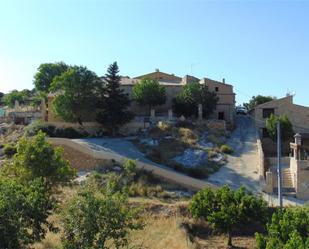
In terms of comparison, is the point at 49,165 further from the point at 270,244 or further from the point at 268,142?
the point at 268,142

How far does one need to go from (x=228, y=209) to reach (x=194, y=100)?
25223 millimetres

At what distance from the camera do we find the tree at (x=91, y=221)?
43.5 feet

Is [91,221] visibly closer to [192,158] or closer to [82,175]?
[82,175]

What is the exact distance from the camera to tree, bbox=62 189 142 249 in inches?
522

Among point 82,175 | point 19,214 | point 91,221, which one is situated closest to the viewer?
point 91,221

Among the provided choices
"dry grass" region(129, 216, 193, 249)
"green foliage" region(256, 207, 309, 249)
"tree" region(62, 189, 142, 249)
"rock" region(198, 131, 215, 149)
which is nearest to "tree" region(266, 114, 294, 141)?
"rock" region(198, 131, 215, 149)

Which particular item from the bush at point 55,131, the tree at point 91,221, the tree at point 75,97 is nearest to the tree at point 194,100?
the tree at point 75,97

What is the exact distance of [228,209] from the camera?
2409cm

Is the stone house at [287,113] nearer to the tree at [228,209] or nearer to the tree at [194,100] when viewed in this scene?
the tree at [194,100]

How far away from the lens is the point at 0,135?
47375 millimetres

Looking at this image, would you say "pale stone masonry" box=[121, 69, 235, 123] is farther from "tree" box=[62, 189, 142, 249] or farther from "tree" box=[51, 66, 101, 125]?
"tree" box=[62, 189, 142, 249]

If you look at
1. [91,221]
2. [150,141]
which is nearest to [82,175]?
[150,141]

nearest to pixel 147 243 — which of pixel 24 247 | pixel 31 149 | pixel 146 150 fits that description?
pixel 24 247

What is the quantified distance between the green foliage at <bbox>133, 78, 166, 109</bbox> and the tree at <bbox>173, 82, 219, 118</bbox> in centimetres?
167
